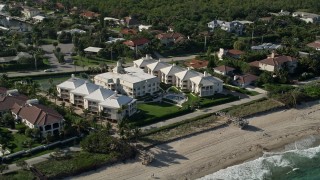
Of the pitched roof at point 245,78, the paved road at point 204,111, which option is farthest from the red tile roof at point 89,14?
the paved road at point 204,111

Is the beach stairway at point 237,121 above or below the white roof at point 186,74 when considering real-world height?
below

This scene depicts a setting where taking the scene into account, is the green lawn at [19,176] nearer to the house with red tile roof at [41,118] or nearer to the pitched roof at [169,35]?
the house with red tile roof at [41,118]

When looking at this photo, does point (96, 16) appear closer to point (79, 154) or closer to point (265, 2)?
point (265, 2)

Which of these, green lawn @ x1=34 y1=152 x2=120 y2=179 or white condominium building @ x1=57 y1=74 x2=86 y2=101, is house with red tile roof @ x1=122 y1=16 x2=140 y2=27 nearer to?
white condominium building @ x1=57 y1=74 x2=86 y2=101

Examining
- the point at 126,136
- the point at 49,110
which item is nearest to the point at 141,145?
the point at 126,136

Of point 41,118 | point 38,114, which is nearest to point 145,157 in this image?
point 41,118

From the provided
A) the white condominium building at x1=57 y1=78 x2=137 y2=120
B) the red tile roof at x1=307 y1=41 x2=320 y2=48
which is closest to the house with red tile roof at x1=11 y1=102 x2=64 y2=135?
the white condominium building at x1=57 y1=78 x2=137 y2=120
